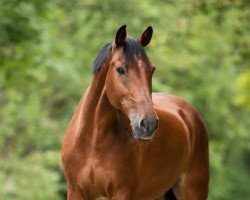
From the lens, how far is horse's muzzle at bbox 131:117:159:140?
620 cm

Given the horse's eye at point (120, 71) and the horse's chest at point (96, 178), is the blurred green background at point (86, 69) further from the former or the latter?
the horse's eye at point (120, 71)

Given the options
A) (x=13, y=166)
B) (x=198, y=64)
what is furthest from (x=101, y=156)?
(x=198, y=64)

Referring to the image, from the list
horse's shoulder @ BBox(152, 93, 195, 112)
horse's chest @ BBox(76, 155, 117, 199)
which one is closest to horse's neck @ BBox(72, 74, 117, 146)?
horse's chest @ BBox(76, 155, 117, 199)

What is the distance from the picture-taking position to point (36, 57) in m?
20.1

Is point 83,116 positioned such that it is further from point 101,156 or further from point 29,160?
point 29,160

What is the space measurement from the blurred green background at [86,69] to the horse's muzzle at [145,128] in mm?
8719

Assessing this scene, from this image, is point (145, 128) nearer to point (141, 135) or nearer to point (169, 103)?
point (141, 135)

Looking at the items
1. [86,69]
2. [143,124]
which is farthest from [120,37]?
[86,69]

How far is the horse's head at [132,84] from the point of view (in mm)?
6238

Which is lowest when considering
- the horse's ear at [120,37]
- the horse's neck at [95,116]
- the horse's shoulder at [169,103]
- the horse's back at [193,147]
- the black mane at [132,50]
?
the horse's back at [193,147]

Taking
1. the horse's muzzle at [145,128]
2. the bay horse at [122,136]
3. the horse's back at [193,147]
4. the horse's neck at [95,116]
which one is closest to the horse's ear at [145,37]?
the bay horse at [122,136]

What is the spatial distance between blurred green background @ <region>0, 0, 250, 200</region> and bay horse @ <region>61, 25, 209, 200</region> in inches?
300

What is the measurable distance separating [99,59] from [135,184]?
3.35 ft

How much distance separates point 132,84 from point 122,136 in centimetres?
65
